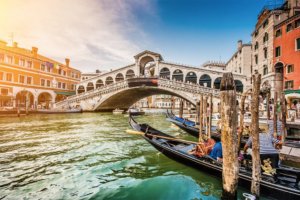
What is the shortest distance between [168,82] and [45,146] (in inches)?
530

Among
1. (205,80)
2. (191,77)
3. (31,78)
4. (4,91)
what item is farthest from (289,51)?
(4,91)

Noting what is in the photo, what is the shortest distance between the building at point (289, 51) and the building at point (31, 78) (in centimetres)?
2285

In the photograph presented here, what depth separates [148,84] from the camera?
63.2ft

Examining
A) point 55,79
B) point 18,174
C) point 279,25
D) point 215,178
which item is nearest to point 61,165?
point 18,174

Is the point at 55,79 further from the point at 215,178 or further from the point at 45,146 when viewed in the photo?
the point at 215,178

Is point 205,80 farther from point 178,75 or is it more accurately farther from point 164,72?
point 164,72

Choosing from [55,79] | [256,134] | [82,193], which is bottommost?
[82,193]

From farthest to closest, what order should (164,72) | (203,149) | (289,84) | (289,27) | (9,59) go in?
(164,72), (9,59), (289,27), (289,84), (203,149)

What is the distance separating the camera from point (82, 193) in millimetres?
3461

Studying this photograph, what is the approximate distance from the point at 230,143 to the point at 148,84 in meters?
16.6

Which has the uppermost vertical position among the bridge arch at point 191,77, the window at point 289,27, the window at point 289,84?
the window at point 289,27

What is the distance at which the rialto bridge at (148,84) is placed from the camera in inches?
698

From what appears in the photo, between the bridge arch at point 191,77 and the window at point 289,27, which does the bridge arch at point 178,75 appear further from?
the window at point 289,27

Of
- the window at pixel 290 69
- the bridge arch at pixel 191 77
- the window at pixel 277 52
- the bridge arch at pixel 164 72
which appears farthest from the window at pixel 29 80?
the window at pixel 290 69
